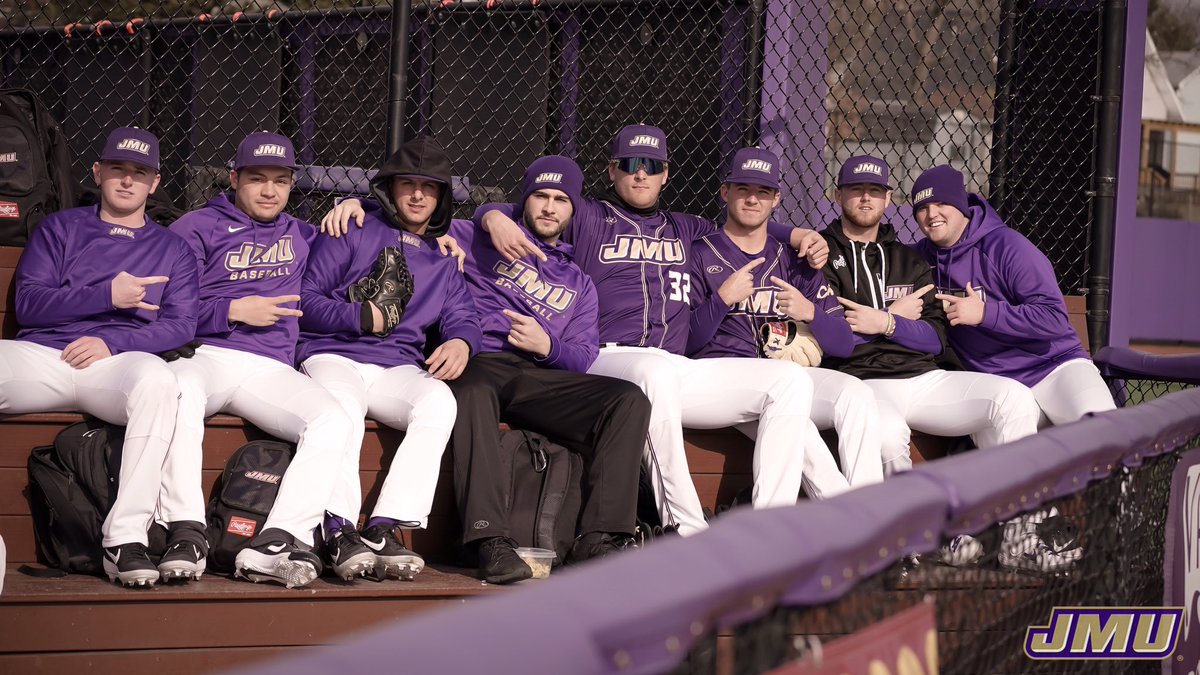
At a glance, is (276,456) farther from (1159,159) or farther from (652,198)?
(1159,159)

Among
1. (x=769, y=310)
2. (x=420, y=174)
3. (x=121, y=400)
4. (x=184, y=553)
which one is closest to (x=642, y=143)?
(x=769, y=310)

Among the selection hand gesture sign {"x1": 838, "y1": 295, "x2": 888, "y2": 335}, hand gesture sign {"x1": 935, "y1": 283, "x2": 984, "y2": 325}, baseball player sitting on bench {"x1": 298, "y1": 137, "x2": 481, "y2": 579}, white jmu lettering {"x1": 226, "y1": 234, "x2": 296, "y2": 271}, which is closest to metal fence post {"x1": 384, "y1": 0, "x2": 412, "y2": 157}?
baseball player sitting on bench {"x1": 298, "y1": 137, "x2": 481, "y2": 579}

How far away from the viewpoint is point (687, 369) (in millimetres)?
4395

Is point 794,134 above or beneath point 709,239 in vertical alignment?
above

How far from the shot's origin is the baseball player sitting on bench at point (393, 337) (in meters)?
3.63

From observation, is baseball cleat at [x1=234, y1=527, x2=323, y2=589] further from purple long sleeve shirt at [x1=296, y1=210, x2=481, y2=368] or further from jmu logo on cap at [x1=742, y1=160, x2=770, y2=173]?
jmu logo on cap at [x1=742, y1=160, x2=770, y2=173]

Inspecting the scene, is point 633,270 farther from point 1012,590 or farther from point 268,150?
point 1012,590

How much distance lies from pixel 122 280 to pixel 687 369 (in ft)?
6.40

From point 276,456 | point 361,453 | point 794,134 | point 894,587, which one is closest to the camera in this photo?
point 894,587

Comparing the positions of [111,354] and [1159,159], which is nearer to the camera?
[111,354]

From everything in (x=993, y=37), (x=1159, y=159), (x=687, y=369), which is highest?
(x=1159, y=159)

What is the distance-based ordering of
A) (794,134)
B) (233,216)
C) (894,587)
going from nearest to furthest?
(894,587) < (233,216) < (794,134)

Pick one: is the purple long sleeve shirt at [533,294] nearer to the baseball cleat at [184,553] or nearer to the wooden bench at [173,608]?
the wooden bench at [173,608]

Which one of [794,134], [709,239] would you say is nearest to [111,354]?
[709,239]
